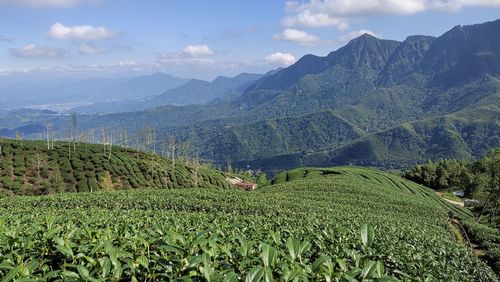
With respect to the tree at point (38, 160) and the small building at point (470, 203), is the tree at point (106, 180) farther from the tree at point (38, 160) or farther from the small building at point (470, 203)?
the small building at point (470, 203)

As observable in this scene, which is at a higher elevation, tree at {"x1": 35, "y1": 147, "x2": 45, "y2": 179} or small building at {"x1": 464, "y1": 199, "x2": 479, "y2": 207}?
tree at {"x1": 35, "y1": 147, "x2": 45, "y2": 179}

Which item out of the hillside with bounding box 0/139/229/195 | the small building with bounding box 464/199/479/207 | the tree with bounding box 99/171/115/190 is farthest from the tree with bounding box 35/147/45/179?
the small building with bounding box 464/199/479/207

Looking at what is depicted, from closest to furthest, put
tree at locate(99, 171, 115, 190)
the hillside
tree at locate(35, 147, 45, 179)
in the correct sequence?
tree at locate(99, 171, 115, 190), the hillside, tree at locate(35, 147, 45, 179)

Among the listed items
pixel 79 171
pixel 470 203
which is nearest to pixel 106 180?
pixel 79 171

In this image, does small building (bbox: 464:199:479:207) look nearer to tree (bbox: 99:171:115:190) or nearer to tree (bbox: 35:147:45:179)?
tree (bbox: 99:171:115:190)

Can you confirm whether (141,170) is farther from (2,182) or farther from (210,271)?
(210,271)

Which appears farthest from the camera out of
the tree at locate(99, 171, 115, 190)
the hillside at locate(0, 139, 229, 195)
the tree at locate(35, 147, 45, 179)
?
the tree at locate(35, 147, 45, 179)

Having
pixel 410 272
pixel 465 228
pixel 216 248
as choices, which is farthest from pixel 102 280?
pixel 465 228

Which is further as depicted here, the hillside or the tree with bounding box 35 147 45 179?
the tree with bounding box 35 147 45 179

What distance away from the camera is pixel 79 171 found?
288ft

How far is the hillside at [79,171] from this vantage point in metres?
78.7

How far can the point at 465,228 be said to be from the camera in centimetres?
4569

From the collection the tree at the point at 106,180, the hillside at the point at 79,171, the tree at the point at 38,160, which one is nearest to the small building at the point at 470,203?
the hillside at the point at 79,171

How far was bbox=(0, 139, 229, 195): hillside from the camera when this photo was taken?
7868cm
